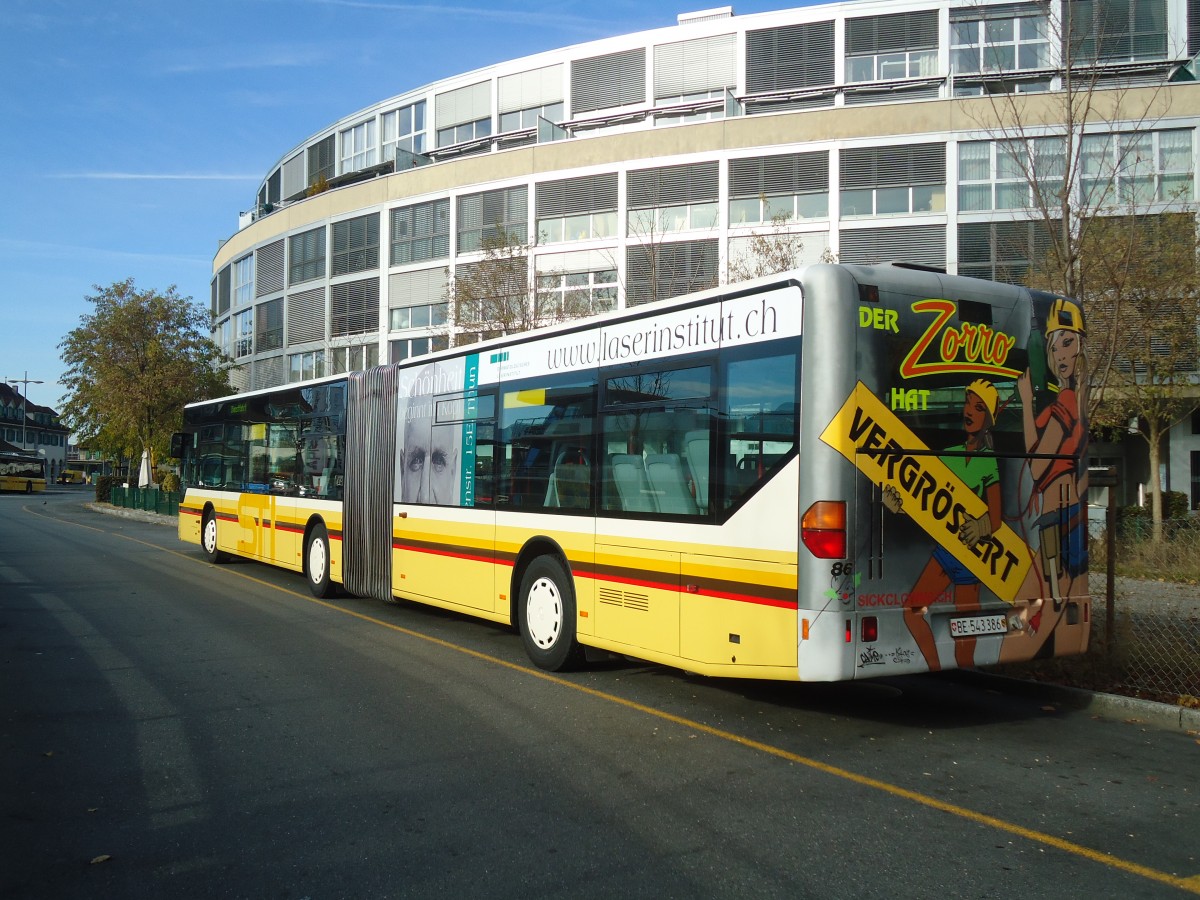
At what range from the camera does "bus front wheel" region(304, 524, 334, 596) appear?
45.6 feet

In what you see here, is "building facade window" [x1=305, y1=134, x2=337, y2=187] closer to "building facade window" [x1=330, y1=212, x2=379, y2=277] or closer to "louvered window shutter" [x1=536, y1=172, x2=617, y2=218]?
"building facade window" [x1=330, y1=212, x2=379, y2=277]

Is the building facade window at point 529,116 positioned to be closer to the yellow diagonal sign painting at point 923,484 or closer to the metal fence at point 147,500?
the metal fence at point 147,500

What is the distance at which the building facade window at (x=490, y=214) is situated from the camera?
36.3 metres

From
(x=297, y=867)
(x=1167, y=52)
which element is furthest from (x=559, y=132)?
(x=297, y=867)

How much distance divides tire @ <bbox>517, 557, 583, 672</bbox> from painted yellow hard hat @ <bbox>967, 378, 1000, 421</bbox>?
12.1 feet

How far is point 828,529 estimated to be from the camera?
6.43 metres

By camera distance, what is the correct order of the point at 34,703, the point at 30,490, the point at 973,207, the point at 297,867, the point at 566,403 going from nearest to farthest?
the point at 297,867
the point at 34,703
the point at 566,403
the point at 973,207
the point at 30,490

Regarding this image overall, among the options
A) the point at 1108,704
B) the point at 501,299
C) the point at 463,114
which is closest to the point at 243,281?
the point at 463,114

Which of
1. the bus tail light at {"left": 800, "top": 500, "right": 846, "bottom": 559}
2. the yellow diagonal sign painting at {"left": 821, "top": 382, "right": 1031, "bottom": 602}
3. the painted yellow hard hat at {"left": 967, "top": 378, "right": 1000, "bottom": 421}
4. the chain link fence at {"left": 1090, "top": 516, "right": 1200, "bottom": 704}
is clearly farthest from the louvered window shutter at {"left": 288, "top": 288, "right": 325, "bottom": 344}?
the bus tail light at {"left": 800, "top": 500, "right": 846, "bottom": 559}

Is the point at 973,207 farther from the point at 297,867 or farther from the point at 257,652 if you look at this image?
the point at 297,867

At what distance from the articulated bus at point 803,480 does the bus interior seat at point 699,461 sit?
Result: 0.02m

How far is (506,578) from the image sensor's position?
973 cm

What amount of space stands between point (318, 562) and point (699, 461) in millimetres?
8364

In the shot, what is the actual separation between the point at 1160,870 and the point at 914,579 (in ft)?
8.25
